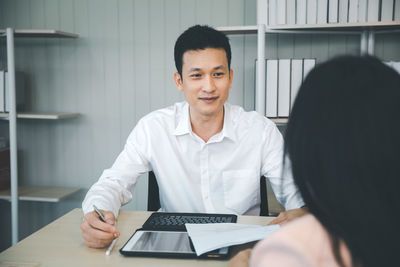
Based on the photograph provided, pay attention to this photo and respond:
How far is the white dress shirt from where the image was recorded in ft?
5.31

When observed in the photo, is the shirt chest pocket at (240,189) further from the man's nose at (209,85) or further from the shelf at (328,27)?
the shelf at (328,27)

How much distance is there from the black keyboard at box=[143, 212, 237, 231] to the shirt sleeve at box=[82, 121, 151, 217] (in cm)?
17

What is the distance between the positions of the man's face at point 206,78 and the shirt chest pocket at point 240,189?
0.30 meters

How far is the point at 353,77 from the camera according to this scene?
498 millimetres

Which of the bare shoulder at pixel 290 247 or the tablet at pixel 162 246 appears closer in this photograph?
the bare shoulder at pixel 290 247

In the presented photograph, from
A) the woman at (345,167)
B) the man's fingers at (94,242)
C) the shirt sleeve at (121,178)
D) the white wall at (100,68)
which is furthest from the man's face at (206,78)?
the woman at (345,167)

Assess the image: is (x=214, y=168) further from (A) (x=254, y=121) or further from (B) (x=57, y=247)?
(B) (x=57, y=247)

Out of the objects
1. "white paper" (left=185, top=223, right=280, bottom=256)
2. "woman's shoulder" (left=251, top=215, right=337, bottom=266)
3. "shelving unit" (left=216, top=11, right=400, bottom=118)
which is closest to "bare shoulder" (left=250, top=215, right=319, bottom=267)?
"woman's shoulder" (left=251, top=215, right=337, bottom=266)

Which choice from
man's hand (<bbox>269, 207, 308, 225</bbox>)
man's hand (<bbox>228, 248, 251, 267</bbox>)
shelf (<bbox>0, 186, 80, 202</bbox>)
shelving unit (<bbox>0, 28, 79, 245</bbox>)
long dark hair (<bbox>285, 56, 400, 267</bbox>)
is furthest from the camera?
shelf (<bbox>0, 186, 80, 202</bbox>)

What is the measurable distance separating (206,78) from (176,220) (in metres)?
0.67

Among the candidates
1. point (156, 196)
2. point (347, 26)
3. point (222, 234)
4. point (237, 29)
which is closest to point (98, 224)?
point (222, 234)

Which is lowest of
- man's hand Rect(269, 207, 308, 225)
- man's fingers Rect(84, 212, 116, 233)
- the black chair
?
the black chair

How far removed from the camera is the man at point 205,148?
1597 mm

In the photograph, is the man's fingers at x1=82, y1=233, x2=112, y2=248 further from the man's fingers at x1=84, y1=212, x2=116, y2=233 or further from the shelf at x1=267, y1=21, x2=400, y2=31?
the shelf at x1=267, y1=21, x2=400, y2=31
